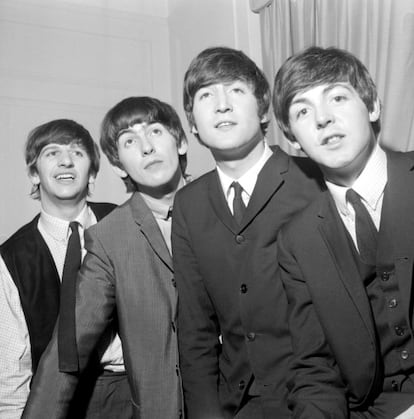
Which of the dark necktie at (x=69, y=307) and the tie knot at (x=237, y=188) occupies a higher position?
the tie knot at (x=237, y=188)

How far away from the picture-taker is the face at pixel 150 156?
2020 mm

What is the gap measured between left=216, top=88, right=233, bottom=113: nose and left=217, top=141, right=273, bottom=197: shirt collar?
0.17 m

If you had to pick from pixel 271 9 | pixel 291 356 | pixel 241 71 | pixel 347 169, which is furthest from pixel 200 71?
pixel 271 9

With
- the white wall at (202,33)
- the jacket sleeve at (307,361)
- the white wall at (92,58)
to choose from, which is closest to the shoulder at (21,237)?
the jacket sleeve at (307,361)

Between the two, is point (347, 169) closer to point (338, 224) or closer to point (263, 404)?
point (338, 224)

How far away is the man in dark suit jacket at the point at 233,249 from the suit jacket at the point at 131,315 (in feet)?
0.22

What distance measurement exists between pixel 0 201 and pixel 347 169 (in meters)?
2.52

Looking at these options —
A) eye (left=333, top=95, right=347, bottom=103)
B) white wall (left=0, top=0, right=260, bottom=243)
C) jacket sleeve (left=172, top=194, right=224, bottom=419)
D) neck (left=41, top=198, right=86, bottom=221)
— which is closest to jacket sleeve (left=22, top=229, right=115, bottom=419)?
jacket sleeve (left=172, top=194, right=224, bottom=419)

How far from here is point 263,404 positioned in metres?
1.61

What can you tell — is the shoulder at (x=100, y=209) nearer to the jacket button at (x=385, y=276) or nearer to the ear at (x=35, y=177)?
the ear at (x=35, y=177)

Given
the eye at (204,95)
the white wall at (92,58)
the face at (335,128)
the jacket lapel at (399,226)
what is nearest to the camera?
the jacket lapel at (399,226)

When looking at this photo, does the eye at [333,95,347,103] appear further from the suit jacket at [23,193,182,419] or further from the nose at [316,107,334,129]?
the suit jacket at [23,193,182,419]

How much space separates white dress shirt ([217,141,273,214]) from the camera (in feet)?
5.85

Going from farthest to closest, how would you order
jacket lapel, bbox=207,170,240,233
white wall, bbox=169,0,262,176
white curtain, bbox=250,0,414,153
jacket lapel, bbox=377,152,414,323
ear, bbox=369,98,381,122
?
white wall, bbox=169,0,262,176 < white curtain, bbox=250,0,414,153 < jacket lapel, bbox=207,170,240,233 < ear, bbox=369,98,381,122 < jacket lapel, bbox=377,152,414,323
